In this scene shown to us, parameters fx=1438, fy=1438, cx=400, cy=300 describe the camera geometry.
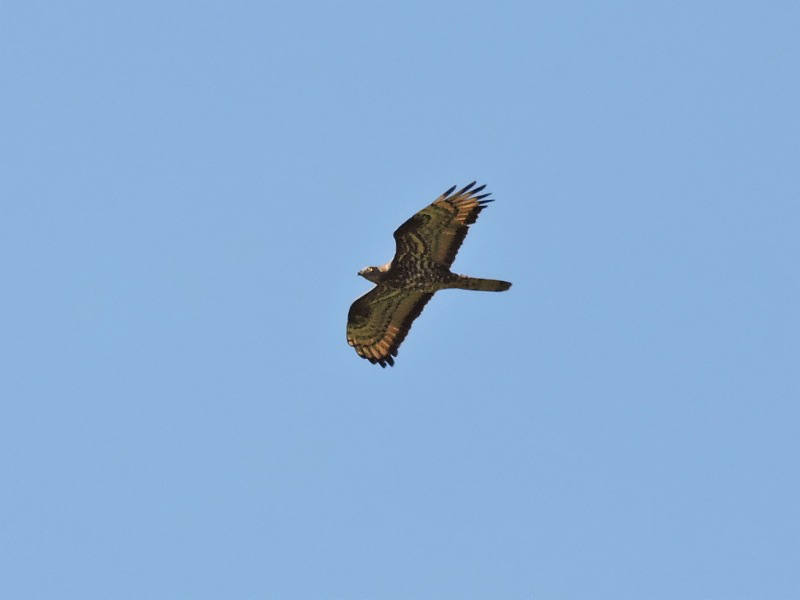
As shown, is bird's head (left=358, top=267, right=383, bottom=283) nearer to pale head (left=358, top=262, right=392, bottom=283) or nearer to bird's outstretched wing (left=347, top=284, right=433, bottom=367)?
pale head (left=358, top=262, right=392, bottom=283)

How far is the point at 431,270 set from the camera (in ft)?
88.7

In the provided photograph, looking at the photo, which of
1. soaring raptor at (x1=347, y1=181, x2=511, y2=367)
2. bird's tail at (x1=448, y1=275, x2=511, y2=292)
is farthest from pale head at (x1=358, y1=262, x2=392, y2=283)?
bird's tail at (x1=448, y1=275, x2=511, y2=292)

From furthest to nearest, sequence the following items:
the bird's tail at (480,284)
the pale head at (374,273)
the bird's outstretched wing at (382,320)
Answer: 1. the bird's outstretched wing at (382,320)
2. the pale head at (374,273)
3. the bird's tail at (480,284)

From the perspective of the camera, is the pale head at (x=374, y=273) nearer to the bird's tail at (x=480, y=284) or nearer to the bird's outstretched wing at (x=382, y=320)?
the bird's outstretched wing at (x=382, y=320)

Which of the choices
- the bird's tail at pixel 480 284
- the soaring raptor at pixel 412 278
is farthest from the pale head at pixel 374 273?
the bird's tail at pixel 480 284

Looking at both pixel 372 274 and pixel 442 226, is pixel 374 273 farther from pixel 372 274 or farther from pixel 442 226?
pixel 442 226

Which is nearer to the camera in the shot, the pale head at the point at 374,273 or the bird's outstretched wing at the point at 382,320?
the pale head at the point at 374,273

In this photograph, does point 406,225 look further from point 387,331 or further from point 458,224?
point 387,331

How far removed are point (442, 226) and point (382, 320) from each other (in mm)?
3035

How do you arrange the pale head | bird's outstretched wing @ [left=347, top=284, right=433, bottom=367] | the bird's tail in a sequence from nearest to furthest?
1. the bird's tail
2. the pale head
3. bird's outstretched wing @ [left=347, top=284, right=433, bottom=367]

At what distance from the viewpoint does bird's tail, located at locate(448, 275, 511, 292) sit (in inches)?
1039

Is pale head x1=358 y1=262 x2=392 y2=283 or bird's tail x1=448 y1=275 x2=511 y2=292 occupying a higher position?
pale head x1=358 y1=262 x2=392 y2=283

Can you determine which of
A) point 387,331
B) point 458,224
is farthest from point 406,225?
point 387,331

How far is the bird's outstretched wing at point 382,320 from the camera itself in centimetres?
2833
